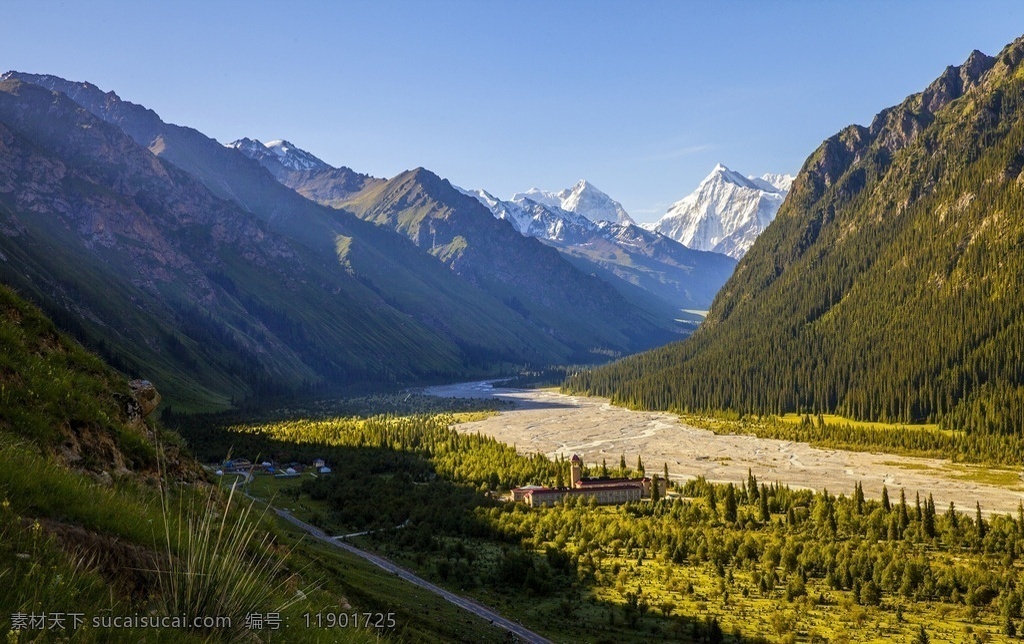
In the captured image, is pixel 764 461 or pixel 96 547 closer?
pixel 96 547

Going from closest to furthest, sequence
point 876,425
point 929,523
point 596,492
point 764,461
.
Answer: point 929,523, point 596,492, point 764,461, point 876,425

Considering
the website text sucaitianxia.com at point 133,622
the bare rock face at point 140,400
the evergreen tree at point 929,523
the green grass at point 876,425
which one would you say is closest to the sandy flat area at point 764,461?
the evergreen tree at point 929,523

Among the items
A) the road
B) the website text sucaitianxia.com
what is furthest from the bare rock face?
the road

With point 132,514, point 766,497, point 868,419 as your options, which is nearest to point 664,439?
point 868,419

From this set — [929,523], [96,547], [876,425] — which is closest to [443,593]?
[929,523]

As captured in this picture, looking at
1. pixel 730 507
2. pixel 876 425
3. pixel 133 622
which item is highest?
pixel 133 622

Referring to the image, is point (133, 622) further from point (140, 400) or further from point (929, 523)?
point (929, 523)

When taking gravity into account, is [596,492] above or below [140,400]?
below
